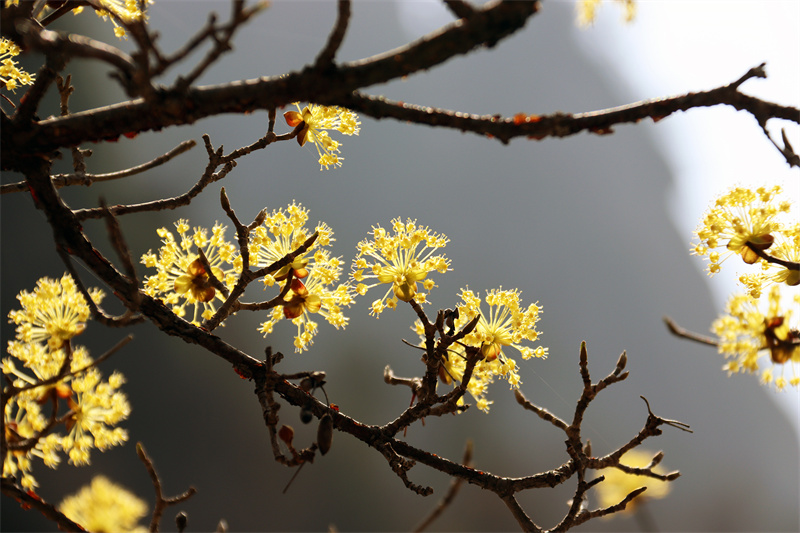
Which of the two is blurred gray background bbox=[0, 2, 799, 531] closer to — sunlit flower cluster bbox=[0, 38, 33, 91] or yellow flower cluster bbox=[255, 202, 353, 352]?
sunlit flower cluster bbox=[0, 38, 33, 91]

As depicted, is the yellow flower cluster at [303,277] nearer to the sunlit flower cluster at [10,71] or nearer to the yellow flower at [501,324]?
the yellow flower at [501,324]

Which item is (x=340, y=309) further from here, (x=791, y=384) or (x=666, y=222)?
(x=666, y=222)

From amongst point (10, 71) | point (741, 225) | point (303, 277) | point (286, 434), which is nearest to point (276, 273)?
point (303, 277)

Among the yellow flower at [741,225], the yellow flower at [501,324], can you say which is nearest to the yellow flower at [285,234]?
the yellow flower at [501,324]

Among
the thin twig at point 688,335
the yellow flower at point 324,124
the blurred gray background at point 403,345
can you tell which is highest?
the blurred gray background at point 403,345

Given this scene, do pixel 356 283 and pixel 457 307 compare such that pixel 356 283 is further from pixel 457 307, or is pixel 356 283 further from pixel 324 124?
pixel 324 124

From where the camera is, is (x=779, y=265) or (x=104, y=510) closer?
(x=779, y=265)

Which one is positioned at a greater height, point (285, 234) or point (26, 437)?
point (285, 234)
